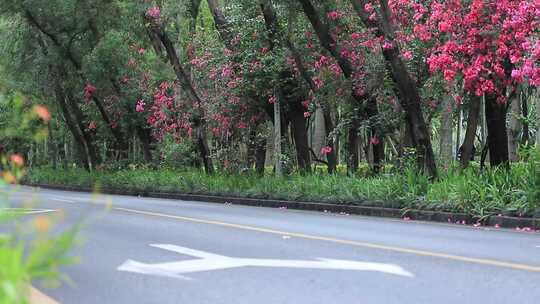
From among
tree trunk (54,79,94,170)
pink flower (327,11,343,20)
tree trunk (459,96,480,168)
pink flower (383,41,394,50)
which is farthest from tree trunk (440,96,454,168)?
tree trunk (54,79,94,170)

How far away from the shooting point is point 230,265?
7.80 metres

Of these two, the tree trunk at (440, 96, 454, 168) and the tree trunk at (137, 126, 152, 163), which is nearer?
the tree trunk at (440, 96, 454, 168)

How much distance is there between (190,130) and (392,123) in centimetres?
1016

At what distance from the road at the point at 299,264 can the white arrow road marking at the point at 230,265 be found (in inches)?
0.5

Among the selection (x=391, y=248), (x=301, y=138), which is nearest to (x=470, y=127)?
(x=301, y=138)

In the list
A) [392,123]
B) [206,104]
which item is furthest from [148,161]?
[392,123]

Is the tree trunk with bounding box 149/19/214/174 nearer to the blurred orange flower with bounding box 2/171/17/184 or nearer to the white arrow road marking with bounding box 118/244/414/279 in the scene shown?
the white arrow road marking with bounding box 118/244/414/279

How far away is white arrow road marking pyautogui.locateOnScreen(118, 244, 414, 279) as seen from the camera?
742 centimetres

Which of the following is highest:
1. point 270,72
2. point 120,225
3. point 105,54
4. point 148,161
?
point 105,54

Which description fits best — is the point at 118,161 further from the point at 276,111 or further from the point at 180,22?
the point at 276,111

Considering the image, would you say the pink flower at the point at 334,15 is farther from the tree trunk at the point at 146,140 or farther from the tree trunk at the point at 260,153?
the tree trunk at the point at 146,140

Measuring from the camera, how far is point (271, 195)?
1956 centimetres

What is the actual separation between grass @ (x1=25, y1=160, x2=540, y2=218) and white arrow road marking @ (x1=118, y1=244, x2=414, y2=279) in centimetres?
595

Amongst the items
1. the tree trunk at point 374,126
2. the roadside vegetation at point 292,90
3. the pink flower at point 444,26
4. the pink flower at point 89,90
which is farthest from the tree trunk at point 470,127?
the pink flower at point 89,90
